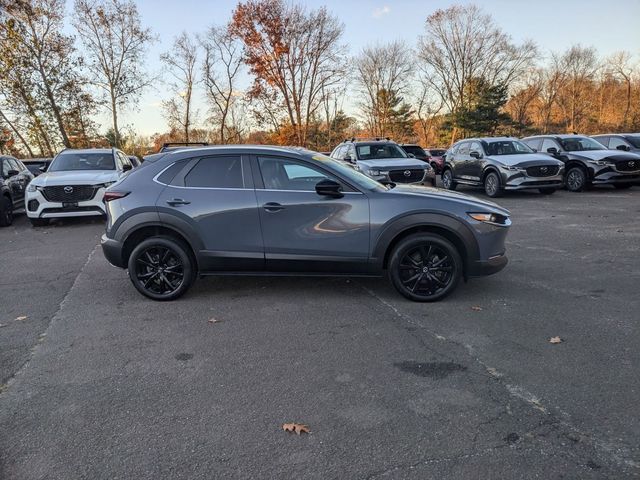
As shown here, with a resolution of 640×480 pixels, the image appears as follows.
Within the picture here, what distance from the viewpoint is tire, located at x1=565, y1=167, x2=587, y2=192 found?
47.6ft

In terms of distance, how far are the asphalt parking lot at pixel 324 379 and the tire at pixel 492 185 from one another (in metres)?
8.18

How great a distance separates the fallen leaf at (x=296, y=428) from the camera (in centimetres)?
273

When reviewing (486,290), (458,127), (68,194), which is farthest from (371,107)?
(486,290)

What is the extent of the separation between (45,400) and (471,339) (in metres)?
3.34

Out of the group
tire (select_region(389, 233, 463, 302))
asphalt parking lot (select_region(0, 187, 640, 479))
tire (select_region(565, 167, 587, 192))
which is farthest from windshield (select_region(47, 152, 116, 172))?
tire (select_region(565, 167, 587, 192))

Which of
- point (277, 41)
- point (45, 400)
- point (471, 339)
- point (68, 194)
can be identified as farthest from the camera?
point (277, 41)

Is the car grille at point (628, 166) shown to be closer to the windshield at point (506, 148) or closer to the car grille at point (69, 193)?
the windshield at point (506, 148)

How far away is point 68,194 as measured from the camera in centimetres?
1027

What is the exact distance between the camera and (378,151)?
1464 cm

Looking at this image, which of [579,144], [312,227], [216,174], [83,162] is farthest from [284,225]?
[579,144]

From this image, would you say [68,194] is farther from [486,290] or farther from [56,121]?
[56,121]

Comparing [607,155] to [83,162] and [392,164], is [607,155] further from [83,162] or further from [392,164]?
[83,162]

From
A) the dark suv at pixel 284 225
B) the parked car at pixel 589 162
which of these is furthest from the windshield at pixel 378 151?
the dark suv at pixel 284 225

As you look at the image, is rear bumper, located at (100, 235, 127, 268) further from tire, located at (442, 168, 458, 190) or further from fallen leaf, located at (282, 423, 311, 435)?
tire, located at (442, 168, 458, 190)
